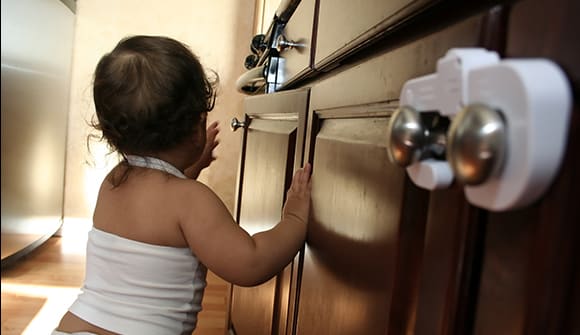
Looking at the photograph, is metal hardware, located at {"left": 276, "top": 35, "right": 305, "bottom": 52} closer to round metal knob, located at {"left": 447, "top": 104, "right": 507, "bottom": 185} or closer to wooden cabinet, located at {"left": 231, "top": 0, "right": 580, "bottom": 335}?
wooden cabinet, located at {"left": 231, "top": 0, "right": 580, "bottom": 335}

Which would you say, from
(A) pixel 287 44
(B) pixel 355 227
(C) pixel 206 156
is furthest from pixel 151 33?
(B) pixel 355 227

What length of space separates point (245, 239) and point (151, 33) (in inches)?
88.4

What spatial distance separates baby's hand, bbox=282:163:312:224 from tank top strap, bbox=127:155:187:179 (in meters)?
0.24

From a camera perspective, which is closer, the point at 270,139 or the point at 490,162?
the point at 490,162

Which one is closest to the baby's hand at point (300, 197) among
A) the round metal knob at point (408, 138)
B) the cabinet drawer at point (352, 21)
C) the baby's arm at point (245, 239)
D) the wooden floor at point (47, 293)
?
the baby's arm at point (245, 239)

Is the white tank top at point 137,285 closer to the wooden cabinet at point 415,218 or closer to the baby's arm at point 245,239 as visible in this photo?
the baby's arm at point 245,239

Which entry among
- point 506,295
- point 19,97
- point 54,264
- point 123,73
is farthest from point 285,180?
point 54,264

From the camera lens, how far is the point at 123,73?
2.60 ft

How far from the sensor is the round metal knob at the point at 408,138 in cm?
25

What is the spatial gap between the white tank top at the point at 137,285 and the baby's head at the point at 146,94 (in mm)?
48

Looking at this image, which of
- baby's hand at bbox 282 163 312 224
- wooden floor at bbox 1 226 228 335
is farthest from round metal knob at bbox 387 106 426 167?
wooden floor at bbox 1 226 228 335

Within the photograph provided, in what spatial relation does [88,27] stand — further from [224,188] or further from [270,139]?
[270,139]

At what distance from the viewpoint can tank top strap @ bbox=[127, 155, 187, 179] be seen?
83cm

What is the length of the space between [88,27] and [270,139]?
2.10 metres
